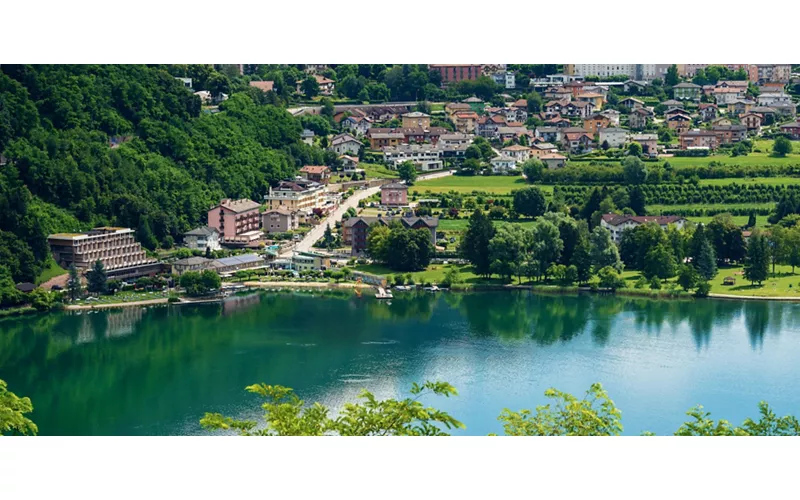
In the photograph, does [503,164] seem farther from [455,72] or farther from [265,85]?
[265,85]

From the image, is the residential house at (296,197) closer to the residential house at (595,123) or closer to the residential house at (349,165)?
the residential house at (349,165)

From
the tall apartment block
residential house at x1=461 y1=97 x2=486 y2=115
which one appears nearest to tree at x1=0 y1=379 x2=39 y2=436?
the tall apartment block

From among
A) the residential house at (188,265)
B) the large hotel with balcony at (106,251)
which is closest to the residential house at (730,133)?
the residential house at (188,265)

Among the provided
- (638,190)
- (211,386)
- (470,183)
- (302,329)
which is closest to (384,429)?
Result: (211,386)

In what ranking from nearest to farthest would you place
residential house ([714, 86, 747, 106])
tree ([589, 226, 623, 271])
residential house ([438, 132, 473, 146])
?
tree ([589, 226, 623, 271]) → residential house ([438, 132, 473, 146]) → residential house ([714, 86, 747, 106])

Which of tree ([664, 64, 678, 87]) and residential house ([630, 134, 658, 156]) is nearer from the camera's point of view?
residential house ([630, 134, 658, 156])

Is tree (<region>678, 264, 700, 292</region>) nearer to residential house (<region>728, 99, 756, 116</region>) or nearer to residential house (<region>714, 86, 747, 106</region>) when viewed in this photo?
residential house (<region>728, 99, 756, 116</region>)
